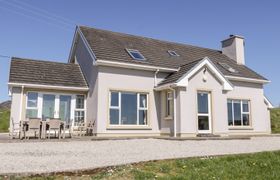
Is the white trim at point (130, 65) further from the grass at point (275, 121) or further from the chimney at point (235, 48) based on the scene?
the grass at point (275, 121)

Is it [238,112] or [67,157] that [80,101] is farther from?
[238,112]

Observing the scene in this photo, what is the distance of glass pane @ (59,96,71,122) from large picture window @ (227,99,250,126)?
11551 mm

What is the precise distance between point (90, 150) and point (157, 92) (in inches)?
347

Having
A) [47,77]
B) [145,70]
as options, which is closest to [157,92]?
[145,70]

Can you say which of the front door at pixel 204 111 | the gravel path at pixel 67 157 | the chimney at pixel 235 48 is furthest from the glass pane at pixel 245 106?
the gravel path at pixel 67 157

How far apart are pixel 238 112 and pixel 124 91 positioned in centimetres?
955

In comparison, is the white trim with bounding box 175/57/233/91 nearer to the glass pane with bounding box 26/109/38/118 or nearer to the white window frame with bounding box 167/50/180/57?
the white window frame with bounding box 167/50/180/57

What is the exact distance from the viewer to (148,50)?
71.1ft

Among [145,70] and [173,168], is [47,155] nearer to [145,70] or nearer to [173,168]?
[173,168]

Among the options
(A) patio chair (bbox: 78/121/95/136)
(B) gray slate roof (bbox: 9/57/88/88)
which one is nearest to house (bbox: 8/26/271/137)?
(B) gray slate roof (bbox: 9/57/88/88)

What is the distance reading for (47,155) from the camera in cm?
1017

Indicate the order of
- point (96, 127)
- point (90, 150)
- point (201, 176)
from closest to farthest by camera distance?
point (201, 176)
point (90, 150)
point (96, 127)

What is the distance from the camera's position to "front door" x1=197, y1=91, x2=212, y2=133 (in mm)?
18297

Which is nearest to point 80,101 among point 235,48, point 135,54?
point 135,54
